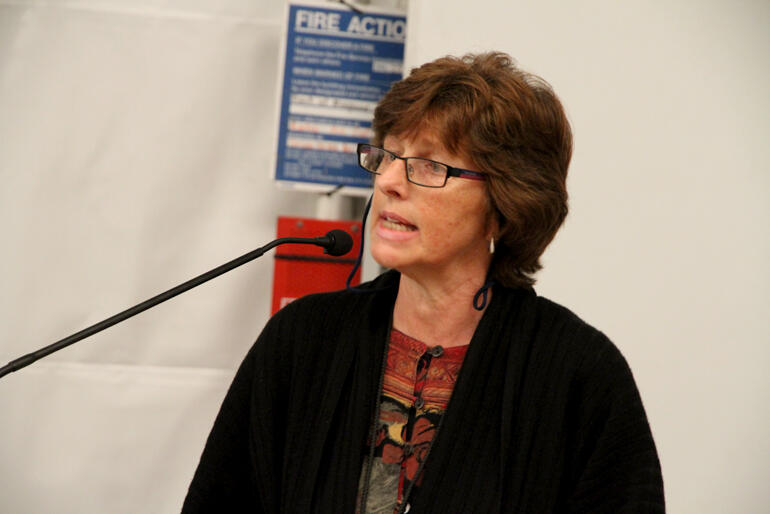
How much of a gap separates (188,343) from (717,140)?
1.56 m

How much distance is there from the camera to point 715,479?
6.86ft

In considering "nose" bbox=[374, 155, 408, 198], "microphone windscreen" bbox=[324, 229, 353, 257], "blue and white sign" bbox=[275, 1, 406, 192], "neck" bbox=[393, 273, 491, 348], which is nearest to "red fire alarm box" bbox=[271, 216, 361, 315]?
"blue and white sign" bbox=[275, 1, 406, 192]

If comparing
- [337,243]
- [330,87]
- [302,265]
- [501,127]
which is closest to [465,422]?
[337,243]

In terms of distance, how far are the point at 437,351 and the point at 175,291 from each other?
0.57 metres

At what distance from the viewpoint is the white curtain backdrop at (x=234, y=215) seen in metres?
2.11

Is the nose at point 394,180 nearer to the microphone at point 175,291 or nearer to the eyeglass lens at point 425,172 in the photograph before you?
the eyeglass lens at point 425,172

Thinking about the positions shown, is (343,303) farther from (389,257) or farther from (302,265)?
(302,265)

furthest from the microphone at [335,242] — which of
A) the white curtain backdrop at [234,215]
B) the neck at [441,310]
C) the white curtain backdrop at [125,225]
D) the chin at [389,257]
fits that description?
the white curtain backdrop at [125,225]

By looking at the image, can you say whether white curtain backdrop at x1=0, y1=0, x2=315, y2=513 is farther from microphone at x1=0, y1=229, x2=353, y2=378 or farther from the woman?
microphone at x1=0, y1=229, x2=353, y2=378

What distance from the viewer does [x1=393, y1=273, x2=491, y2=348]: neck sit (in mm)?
1590

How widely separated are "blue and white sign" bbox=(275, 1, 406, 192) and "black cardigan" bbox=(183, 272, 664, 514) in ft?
2.04

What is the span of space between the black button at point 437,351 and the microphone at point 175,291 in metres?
0.35

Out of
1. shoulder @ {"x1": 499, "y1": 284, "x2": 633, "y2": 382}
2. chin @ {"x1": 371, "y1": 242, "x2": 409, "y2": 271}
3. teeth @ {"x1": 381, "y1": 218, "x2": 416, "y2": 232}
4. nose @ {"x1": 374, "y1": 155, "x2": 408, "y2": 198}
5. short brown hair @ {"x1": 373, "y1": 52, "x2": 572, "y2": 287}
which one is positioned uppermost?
short brown hair @ {"x1": 373, "y1": 52, "x2": 572, "y2": 287}

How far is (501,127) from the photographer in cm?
148
